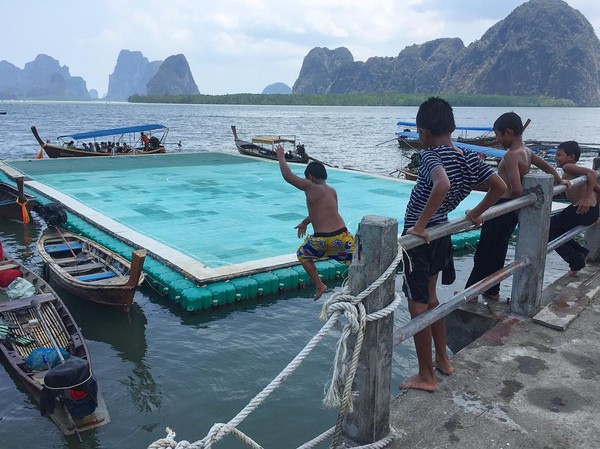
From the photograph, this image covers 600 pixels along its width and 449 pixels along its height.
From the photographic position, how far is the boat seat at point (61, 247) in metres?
10.3

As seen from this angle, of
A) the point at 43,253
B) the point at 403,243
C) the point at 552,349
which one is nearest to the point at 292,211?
the point at 43,253

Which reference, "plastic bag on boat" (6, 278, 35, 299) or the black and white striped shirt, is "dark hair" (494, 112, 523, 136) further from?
"plastic bag on boat" (6, 278, 35, 299)

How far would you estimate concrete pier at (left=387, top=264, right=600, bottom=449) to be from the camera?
3.05 metres

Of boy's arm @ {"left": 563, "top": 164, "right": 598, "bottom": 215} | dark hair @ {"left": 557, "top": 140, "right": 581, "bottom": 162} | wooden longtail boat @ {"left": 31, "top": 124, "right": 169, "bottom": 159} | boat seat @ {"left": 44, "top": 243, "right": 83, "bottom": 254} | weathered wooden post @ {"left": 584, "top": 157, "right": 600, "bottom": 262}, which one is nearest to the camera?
boy's arm @ {"left": 563, "top": 164, "right": 598, "bottom": 215}

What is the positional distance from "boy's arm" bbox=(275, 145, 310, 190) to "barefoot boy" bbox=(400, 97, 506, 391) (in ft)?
7.89

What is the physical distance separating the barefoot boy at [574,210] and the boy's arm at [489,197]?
256 centimetres

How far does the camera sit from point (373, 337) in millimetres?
2705

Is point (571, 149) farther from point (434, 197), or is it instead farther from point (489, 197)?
point (434, 197)

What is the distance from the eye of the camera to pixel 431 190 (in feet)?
11.3

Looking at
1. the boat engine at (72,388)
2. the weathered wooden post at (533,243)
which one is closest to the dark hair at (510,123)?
the weathered wooden post at (533,243)

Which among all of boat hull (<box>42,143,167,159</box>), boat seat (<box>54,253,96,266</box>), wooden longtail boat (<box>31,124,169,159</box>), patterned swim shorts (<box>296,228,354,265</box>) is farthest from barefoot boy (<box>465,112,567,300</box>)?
boat hull (<box>42,143,167,159</box>)

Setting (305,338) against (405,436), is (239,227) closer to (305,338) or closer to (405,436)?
(305,338)

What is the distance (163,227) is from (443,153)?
9195 millimetres

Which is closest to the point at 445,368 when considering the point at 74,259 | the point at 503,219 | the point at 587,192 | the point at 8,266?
the point at 503,219
